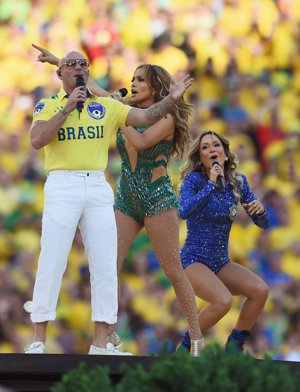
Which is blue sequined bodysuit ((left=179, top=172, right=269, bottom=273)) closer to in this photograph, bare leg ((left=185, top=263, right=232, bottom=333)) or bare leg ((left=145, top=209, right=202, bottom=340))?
bare leg ((left=185, top=263, right=232, bottom=333))

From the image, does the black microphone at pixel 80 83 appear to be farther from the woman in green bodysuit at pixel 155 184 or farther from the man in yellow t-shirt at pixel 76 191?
the woman in green bodysuit at pixel 155 184

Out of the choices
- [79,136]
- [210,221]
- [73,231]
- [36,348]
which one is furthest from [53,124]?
[210,221]

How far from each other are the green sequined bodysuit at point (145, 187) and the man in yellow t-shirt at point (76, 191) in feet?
1.51

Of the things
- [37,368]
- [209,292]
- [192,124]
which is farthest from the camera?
[192,124]

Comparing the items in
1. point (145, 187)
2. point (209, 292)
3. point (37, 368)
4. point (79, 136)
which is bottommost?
point (37, 368)

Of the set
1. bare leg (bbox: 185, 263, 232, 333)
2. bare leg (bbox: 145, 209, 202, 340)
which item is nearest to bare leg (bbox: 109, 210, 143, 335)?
bare leg (bbox: 145, 209, 202, 340)

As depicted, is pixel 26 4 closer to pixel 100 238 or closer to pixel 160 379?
pixel 100 238

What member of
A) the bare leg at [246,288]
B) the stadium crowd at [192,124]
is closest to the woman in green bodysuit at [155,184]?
the bare leg at [246,288]

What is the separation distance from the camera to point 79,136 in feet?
18.3

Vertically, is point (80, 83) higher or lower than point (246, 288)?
higher

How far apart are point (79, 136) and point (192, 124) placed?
174 inches

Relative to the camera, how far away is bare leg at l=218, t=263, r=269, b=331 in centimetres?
625

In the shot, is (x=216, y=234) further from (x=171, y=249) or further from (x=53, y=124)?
(x=53, y=124)

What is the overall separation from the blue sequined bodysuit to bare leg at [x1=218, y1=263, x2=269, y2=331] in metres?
0.06
